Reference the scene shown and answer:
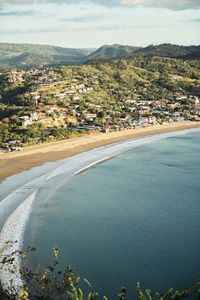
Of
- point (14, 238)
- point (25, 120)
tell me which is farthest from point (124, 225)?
point (25, 120)

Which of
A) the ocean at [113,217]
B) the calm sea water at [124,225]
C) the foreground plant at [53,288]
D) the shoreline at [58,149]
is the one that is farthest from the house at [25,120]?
the foreground plant at [53,288]

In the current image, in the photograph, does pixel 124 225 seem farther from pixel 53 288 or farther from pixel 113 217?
pixel 53 288

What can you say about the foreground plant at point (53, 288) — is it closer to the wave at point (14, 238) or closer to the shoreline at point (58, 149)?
the wave at point (14, 238)

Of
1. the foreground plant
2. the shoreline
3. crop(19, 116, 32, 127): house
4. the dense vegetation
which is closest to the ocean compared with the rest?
the foreground plant

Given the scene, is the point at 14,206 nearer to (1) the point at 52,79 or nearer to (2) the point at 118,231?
(2) the point at 118,231

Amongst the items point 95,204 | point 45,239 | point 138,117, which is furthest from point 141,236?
point 138,117

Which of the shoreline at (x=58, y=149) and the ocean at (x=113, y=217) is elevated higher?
the ocean at (x=113, y=217)

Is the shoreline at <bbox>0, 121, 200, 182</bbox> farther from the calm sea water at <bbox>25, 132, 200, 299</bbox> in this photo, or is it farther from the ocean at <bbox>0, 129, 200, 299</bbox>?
the calm sea water at <bbox>25, 132, 200, 299</bbox>
